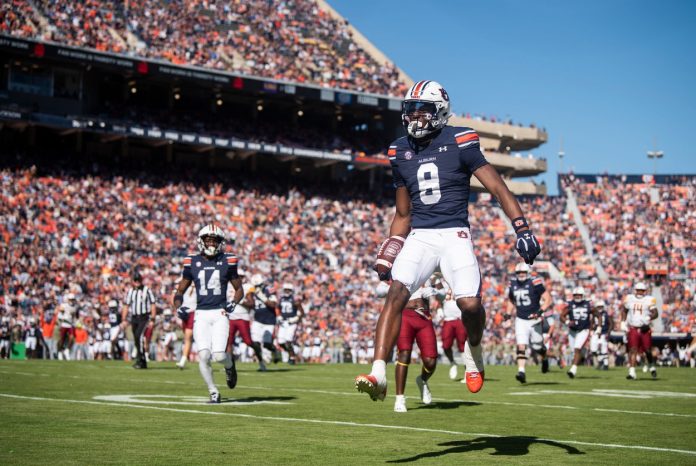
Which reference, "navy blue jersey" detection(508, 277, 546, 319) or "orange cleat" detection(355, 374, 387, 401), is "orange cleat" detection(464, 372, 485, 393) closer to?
"orange cleat" detection(355, 374, 387, 401)

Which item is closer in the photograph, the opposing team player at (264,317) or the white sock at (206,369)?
the white sock at (206,369)

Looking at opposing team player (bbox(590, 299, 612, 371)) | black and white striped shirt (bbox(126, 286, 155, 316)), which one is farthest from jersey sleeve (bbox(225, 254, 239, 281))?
opposing team player (bbox(590, 299, 612, 371))

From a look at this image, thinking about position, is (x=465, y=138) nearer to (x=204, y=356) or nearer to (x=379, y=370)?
(x=379, y=370)

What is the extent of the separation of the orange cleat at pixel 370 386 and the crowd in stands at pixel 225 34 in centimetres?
3745

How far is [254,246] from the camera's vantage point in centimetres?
4138

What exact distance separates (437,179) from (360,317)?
32.4m

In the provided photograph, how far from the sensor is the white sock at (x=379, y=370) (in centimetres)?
710

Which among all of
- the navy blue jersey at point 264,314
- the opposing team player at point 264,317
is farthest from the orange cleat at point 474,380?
the navy blue jersey at point 264,314

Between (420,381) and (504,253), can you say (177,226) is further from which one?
(420,381)

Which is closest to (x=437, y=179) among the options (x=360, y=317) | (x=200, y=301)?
(x=200, y=301)

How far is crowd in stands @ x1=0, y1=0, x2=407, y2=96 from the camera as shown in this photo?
42.8 meters

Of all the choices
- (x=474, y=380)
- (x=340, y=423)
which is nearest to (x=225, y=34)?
(x=340, y=423)

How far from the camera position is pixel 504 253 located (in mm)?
47844

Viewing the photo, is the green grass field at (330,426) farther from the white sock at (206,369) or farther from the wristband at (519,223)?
the wristband at (519,223)
